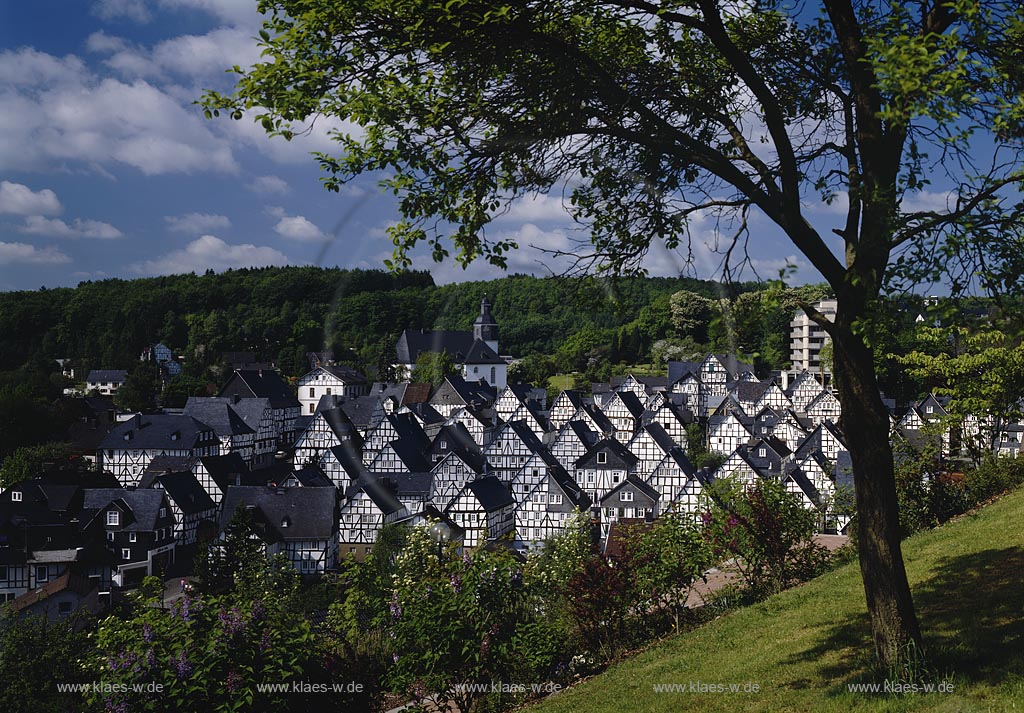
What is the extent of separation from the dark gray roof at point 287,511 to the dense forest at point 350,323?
848cm

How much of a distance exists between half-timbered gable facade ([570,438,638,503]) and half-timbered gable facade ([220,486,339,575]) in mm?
16037

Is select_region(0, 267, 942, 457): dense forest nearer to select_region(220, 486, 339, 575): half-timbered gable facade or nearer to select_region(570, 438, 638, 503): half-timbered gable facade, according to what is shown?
select_region(570, 438, 638, 503): half-timbered gable facade

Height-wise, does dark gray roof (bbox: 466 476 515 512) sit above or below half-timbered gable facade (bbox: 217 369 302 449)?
below

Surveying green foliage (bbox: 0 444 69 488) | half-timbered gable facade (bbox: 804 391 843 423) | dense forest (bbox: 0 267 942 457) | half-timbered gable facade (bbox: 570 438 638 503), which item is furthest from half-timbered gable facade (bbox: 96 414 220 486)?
half-timbered gable facade (bbox: 804 391 843 423)

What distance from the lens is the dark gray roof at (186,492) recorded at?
44.7 metres

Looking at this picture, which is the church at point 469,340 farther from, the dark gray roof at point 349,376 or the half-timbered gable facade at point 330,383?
the half-timbered gable facade at point 330,383

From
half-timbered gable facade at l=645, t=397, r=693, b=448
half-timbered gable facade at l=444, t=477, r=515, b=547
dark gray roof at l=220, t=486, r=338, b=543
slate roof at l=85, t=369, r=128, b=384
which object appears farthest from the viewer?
slate roof at l=85, t=369, r=128, b=384

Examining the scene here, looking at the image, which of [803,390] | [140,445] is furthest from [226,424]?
[803,390]

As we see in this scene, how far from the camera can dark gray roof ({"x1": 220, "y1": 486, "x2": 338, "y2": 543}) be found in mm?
41312

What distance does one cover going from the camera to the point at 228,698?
6.93 meters

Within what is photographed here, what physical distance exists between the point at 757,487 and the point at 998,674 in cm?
775

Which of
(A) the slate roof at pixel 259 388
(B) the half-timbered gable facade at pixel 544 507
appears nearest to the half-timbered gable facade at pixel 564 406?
(B) the half-timbered gable facade at pixel 544 507

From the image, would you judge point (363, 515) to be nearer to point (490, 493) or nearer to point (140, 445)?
point (490, 493)

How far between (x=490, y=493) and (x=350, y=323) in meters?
32.1
